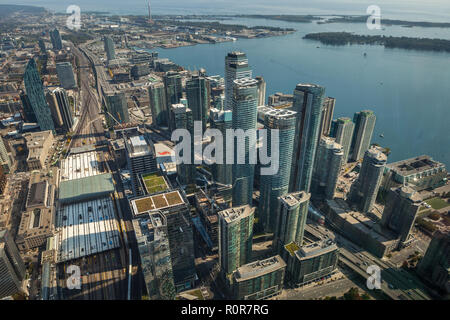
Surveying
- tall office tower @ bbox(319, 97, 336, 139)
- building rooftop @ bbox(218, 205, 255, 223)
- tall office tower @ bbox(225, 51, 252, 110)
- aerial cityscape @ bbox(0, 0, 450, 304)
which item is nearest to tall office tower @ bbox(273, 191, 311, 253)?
aerial cityscape @ bbox(0, 0, 450, 304)

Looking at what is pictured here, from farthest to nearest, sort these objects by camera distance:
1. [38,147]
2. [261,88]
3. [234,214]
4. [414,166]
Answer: [261,88] < [38,147] < [414,166] < [234,214]

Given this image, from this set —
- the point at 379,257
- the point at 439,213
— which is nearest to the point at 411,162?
the point at 439,213

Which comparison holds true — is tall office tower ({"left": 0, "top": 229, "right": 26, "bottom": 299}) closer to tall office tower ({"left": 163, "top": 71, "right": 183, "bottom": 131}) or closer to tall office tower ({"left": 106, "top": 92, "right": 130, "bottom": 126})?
tall office tower ({"left": 163, "top": 71, "right": 183, "bottom": 131})

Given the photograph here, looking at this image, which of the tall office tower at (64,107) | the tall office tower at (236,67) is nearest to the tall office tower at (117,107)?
the tall office tower at (64,107)

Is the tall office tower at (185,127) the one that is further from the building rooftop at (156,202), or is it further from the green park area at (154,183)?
the building rooftop at (156,202)

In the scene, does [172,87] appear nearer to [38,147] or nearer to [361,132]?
[38,147]

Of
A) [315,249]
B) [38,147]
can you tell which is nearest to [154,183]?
[315,249]
